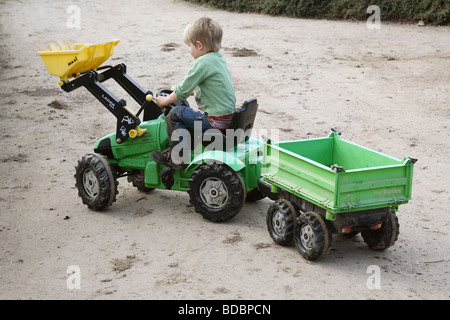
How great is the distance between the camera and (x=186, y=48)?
11.8 metres

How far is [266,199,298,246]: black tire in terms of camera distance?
16.1ft

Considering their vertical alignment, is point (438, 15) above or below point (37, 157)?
above

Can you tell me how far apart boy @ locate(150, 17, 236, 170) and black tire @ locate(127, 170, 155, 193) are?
0.75 meters

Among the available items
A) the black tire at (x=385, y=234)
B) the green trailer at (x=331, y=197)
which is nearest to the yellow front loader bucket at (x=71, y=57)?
the green trailer at (x=331, y=197)

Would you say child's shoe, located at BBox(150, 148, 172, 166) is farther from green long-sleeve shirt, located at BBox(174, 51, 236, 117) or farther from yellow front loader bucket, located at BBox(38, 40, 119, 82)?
yellow front loader bucket, located at BBox(38, 40, 119, 82)

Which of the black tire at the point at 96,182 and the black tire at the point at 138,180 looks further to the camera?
the black tire at the point at 138,180

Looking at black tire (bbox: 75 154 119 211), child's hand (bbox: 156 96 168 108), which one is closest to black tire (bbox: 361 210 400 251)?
child's hand (bbox: 156 96 168 108)

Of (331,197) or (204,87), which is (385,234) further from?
(204,87)

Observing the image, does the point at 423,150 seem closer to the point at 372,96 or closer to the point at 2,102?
the point at 372,96

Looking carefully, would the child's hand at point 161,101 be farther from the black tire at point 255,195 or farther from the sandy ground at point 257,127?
the black tire at point 255,195

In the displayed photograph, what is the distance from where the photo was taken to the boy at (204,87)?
210 inches
